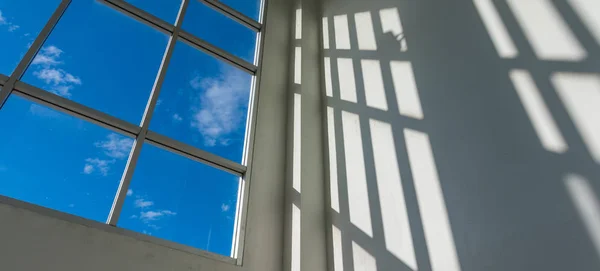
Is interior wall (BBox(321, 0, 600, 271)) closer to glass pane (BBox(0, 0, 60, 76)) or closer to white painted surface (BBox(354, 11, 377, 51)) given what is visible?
white painted surface (BBox(354, 11, 377, 51))

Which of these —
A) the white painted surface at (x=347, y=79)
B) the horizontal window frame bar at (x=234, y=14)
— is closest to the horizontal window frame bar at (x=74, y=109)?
the white painted surface at (x=347, y=79)

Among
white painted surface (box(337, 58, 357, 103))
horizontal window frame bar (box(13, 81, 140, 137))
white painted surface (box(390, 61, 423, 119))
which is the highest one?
white painted surface (box(337, 58, 357, 103))

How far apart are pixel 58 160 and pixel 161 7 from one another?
1.38 metres

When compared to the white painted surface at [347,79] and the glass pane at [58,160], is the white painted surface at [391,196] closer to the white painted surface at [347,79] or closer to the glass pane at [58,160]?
the white painted surface at [347,79]

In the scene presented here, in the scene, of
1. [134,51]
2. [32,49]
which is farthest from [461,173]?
[32,49]

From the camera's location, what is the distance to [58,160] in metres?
2.17

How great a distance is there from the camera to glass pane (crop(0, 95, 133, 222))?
6.55ft

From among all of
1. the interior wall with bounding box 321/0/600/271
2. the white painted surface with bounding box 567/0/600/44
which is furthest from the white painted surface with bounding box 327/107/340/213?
the white painted surface with bounding box 567/0/600/44

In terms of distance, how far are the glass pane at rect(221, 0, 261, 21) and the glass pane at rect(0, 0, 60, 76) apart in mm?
1362

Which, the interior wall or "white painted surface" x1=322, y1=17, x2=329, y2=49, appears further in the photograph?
"white painted surface" x1=322, y1=17, x2=329, y2=49

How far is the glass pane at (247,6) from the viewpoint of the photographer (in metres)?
3.56

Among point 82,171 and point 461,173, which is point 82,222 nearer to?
point 82,171

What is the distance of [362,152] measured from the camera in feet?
8.08

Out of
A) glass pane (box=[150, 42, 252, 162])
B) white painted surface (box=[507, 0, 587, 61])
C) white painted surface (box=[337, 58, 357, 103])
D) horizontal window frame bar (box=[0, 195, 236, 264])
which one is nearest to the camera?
white painted surface (box=[507, 0, 587, 61])
